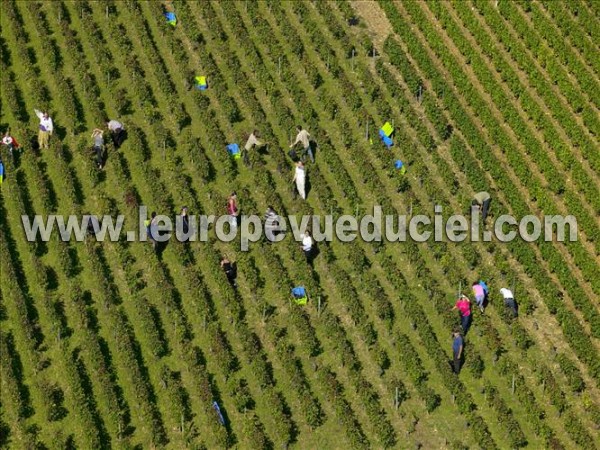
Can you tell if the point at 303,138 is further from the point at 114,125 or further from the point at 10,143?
the point at 10,143

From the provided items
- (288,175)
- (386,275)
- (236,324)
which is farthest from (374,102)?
A: (236,324)

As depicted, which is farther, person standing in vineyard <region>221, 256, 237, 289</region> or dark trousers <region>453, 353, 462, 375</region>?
person standing in vineyard <region>221, 256, 237, 289</region>

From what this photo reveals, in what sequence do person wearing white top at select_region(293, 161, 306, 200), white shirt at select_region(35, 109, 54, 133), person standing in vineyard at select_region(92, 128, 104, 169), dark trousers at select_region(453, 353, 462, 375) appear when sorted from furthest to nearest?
white shirt at select_region(35, 109, 54, 133), person standing in vineyard at select_region(92, 128, 104, 169), person wearing white top at select_region(293, 161, 306, 200), dark trousers at select_region(453, 353, 462, 375)

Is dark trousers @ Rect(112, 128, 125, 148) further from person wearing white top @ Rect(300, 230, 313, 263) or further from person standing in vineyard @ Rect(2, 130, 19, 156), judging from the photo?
person wearing white top @ Rect(300, 230, 313, 263)

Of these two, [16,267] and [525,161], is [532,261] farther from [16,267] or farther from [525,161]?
[16,267]

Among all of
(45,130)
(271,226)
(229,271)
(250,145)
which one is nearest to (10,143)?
(45,130)

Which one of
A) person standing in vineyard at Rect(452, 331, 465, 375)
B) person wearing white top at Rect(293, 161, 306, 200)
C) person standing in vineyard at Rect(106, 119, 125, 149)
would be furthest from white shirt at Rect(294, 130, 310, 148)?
person standing in vineyard at Rect(452, 331, 465, 375)
